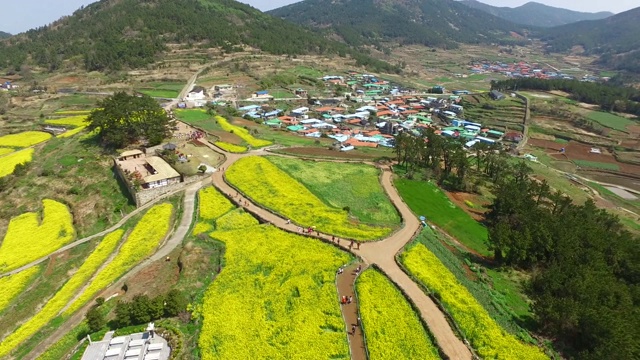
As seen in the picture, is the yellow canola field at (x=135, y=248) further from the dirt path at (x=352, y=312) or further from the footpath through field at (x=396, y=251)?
the dirt path at (x=352, y=312)

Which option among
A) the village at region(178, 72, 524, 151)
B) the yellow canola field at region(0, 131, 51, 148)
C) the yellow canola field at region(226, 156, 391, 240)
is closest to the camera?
the yellow canola field at region(226, 156, 391, 240)

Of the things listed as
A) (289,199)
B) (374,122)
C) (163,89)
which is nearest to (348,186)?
(289,199)

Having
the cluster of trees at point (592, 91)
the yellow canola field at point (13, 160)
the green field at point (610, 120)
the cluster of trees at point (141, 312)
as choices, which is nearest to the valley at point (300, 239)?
the cluster of trees at point (141, 312)

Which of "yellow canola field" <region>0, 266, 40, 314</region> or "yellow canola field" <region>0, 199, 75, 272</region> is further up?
"yellow canola field" <region>0, 199, 75, 272</region>

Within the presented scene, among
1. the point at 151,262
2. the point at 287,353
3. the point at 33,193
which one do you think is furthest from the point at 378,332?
the point at 33,193

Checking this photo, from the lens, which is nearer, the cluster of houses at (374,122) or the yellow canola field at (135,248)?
the yellow canola field at (135,248)

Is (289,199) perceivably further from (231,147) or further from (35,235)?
(35,235)

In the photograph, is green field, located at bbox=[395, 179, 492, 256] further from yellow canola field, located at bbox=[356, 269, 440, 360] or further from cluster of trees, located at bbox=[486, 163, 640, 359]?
yellow canola field, located at bbox=[356, 269, 440, 360]

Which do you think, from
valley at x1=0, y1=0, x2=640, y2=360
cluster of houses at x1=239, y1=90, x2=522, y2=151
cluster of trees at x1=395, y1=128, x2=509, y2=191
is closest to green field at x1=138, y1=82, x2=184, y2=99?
valley at x1=0, y1=0, x2=640, y2=360
